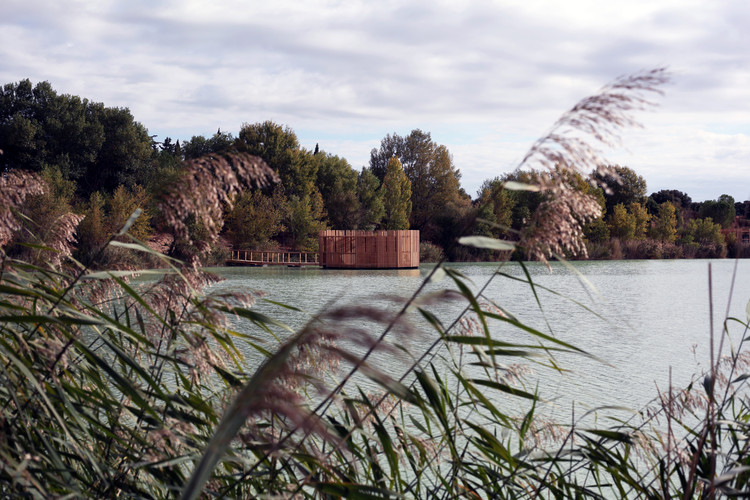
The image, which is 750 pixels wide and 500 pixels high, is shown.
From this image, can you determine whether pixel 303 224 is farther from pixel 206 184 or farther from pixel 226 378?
pixel 206 184

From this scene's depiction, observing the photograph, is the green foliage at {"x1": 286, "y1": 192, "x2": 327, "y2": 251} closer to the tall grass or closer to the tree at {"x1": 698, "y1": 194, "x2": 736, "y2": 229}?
the tree at {"x1": 698, "y1": 194, "x2": 736, "y2": 229}

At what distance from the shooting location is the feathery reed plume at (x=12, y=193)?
1.57 meters

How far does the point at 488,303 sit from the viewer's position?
5.28 feet

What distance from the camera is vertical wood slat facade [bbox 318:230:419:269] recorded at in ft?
79.3

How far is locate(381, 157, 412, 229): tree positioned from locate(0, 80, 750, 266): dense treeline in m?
0.05

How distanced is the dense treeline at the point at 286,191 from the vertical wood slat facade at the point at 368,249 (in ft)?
7.00

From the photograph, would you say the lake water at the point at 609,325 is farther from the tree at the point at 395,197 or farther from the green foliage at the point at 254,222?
the tree at the point at 395,197

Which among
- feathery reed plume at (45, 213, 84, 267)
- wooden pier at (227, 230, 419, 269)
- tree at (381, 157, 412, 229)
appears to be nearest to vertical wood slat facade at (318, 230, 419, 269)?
wooden pier at (227, 230, 419, 269)

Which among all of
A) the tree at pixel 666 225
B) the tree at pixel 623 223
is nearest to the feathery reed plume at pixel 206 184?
the tree at pixel 623 223

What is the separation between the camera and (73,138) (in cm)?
2725

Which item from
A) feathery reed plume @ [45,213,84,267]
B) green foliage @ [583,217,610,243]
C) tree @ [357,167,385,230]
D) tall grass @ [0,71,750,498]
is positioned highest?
tree @ [357,167,385,230]

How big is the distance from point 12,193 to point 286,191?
29712mm

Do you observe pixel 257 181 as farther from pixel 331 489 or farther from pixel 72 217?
pixel 72 217

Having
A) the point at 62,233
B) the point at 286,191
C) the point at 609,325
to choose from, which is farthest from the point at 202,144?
the point at 62,233
